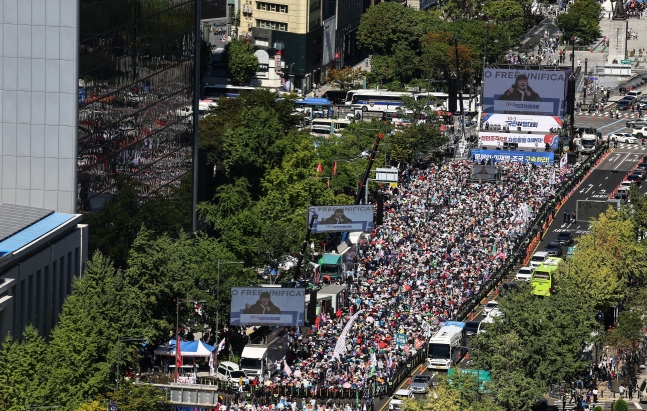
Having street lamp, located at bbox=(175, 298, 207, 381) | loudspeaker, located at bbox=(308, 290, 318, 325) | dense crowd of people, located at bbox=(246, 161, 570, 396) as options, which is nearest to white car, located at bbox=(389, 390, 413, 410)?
dense crowd of people, located at bbox=(246, 161, 570, 396)

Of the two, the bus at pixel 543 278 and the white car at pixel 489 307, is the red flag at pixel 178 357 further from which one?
the bus at pixel 543 278

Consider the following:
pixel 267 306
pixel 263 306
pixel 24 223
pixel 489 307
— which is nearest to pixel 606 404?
pixel 489 307

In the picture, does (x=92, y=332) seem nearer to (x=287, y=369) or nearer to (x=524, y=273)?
(x=287, y=369)

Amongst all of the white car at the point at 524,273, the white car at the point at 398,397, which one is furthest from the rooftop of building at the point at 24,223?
the white car at the point at 524,273

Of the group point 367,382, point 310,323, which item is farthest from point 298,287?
point 367,382

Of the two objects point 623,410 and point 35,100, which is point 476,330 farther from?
point 35,100
